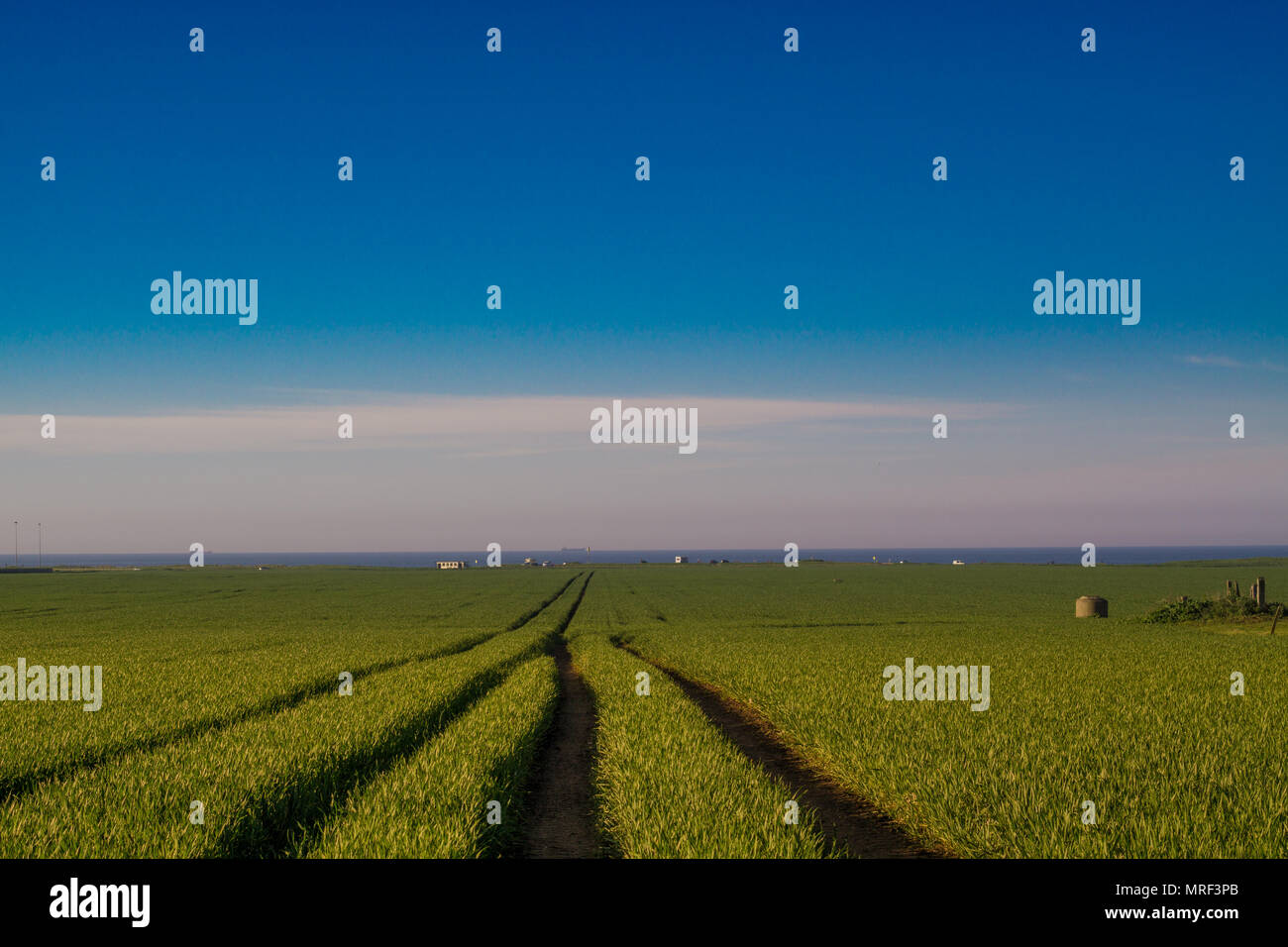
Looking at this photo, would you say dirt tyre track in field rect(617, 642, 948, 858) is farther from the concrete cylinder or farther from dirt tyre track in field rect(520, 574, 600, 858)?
the concrete cylinder

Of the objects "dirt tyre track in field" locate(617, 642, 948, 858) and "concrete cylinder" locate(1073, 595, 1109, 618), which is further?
"concrete cylinder" locate(1073, 595, 1109, 618)

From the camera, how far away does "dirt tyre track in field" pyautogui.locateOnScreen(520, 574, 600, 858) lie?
9773 mm

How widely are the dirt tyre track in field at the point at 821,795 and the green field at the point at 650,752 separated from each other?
0.18m

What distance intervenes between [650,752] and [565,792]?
4.97 feet

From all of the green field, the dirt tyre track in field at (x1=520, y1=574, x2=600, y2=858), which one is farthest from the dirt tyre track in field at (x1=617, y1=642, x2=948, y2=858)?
the dirt tyre track in field at (x1=520, y1=574, x2=600, y2=858)

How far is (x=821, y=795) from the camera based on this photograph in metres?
12.1

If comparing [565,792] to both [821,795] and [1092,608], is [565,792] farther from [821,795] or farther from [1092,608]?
[1092,608]

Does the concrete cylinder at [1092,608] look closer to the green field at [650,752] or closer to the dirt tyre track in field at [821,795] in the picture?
the green field at [650,752]

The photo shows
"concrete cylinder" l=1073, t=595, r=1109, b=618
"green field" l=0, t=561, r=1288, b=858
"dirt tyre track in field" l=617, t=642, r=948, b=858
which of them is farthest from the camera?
"concrete cylinder" l=1073, t=595, r=1109, b=618

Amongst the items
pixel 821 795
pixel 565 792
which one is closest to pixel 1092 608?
pixel 821 795

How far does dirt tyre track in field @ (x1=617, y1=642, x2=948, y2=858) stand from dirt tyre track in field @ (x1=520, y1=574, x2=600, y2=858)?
9.53ft

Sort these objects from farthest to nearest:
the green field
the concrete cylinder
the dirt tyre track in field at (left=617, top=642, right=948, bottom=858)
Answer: the concrete cylinder → the dirt tyre track in field at (left=617, top=642, right=948, bottom=858) → the green field
